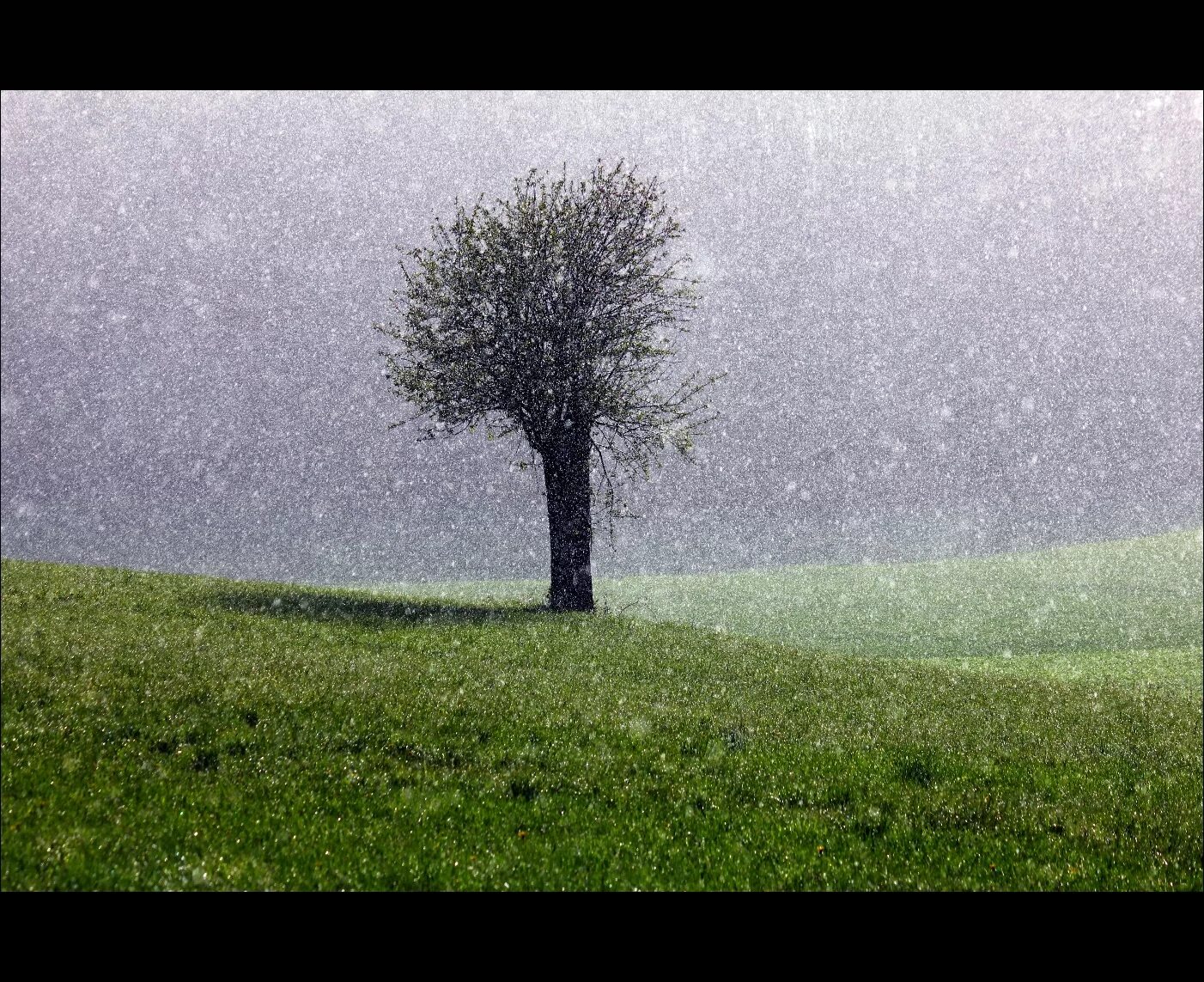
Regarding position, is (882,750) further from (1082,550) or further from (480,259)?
(1082,550)

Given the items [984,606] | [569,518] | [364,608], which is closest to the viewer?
[364,608]

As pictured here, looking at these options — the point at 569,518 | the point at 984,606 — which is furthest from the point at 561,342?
the point at 984,606

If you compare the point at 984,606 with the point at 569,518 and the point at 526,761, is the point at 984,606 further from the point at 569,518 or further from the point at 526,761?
the point at 526,761

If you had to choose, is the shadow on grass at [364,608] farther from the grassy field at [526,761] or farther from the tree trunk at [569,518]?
the tree trunk at [569,518]

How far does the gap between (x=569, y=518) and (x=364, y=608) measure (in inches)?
365

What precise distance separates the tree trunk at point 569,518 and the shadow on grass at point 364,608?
64.8 inches

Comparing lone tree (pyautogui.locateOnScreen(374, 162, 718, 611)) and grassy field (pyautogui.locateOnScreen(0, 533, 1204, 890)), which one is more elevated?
lone tree (pyautogui.locateOnScreen(374, 162, 718, 611))

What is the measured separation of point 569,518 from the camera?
1316 inches

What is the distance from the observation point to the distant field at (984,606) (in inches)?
1719

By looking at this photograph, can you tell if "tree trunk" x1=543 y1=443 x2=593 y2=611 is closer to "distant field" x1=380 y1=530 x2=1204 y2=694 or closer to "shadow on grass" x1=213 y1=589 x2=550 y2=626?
"shadow on grass" x1=213 y1=589 x2=550 y2=626

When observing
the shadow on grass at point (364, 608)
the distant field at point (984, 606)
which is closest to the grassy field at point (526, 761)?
the shadow on grass at point (364, 608)

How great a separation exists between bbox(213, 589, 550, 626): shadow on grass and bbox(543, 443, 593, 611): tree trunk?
165 cm

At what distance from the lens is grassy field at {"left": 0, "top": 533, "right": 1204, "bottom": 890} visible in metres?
9.73

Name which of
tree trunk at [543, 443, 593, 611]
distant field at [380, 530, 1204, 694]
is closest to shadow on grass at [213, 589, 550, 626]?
tree trunk at [543, 443, 593, 611]
